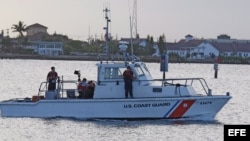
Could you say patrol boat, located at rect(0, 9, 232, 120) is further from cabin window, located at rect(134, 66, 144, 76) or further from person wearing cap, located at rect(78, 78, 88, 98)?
person wearing cap, located at rect(78, 78, 88, 98)

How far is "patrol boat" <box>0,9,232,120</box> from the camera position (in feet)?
108

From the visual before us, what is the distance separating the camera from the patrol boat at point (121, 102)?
32.9 meters

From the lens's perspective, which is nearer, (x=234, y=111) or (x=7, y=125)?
(x=7, y=125)

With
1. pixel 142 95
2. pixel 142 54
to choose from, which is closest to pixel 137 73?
pixel 142 95

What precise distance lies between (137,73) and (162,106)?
172 cm

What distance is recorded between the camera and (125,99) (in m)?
32.8

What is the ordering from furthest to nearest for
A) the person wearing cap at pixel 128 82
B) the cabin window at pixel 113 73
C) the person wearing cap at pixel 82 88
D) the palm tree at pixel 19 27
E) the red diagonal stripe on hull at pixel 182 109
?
the palm tree at pixel 19 27 → the cabin window at pixel 113 73 → the person wearing cap at pixel 82 88 → the red diagonal stripe on hull at pixel 182 109 → the person wearing cap at pixel 128 82

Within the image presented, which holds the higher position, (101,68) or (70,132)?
(101,68)

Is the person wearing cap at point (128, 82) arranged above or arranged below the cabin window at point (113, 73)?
below

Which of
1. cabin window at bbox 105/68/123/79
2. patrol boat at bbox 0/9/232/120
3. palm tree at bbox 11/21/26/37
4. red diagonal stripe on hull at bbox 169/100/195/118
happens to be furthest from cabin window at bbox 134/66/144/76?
palm tree at bbox 11/21/26/37

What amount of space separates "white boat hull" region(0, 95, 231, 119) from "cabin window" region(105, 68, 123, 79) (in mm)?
1226

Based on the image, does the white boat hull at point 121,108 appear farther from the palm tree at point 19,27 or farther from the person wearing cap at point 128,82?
the palm tree at point 19,27

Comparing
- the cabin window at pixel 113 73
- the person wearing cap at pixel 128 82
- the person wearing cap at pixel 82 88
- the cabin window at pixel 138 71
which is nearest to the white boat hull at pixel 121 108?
the person wearing cap at pixel 128 82

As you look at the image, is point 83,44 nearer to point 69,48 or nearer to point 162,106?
point 69,48
